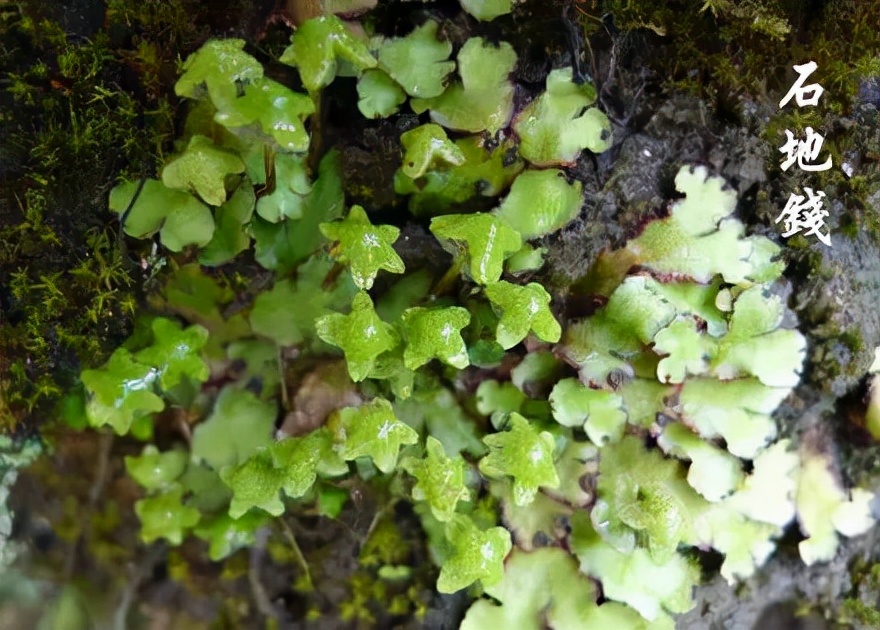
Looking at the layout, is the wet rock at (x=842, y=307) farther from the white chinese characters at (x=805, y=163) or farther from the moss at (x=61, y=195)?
the moss at (x=61, y=195)

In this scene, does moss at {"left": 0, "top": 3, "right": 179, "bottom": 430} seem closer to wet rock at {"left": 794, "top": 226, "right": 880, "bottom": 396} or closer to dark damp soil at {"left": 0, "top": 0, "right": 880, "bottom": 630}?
dark damp soil at {"left": 0, "top": 0, "right": 880, "bottom": 630}

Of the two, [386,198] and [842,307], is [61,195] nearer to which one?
[386,198]

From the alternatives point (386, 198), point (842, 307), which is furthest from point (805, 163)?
point (386, 198)

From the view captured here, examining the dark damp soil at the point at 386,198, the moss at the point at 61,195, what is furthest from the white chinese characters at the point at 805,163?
the moss at the point at 61,195

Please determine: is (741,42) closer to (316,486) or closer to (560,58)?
(560,58)

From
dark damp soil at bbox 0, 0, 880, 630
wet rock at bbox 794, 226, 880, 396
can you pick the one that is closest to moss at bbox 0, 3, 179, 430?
dark damp soil at bbox 0, 0, 880, 630

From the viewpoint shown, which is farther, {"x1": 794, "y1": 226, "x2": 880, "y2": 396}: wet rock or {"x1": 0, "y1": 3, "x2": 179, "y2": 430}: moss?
{"x1": 794, "y1": 226, "x2": 880, "y2": 396}: wet rock
